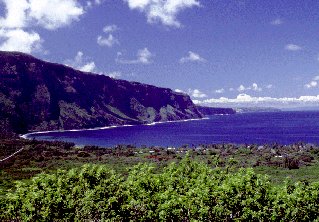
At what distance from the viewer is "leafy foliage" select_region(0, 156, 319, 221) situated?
1264 inches

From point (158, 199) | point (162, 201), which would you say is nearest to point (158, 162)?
point (158, 199)

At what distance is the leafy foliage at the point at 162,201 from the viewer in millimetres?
32094

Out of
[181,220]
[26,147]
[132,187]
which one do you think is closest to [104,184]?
[132,187]

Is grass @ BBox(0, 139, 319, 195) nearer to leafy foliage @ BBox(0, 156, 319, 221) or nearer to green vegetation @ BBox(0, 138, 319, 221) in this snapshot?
green vegetation @ BBox(0, 138, 319, 221)

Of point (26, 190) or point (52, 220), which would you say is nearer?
point (52, 220)

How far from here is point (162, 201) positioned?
3312cm

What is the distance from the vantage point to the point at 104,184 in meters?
37.8

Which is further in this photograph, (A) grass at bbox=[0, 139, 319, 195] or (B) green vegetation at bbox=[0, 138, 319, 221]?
(A) grass at bbox=[0, 139, 319, 195]

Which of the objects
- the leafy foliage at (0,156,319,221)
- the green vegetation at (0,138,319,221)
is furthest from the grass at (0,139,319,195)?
the leafy foliage at (0,156,319,221)

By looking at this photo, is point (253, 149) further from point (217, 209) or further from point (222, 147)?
point (217, 209)

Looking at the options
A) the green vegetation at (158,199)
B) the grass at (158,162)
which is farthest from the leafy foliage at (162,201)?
the grass at (158,162)

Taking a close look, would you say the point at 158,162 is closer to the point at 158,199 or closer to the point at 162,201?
the point at 158,199

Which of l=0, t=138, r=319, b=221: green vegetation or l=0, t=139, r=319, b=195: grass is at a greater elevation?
l=0, t=138, r=319, b=221: green vegetation

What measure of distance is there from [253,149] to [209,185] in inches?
5729
